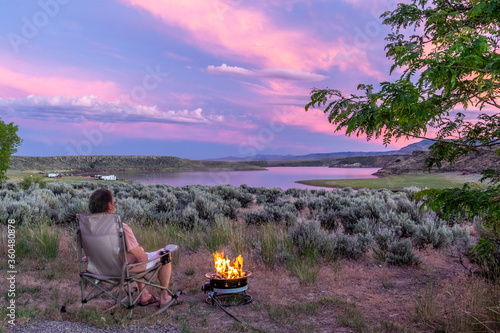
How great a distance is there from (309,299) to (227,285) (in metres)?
1.21

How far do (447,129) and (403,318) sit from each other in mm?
2391

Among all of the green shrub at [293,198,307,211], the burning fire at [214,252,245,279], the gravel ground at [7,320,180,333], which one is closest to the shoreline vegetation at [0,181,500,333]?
the gravel ground at [7,320,180,333]

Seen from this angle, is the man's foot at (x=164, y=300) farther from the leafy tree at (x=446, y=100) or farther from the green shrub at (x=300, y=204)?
the green shrub at (x=300, y=204)

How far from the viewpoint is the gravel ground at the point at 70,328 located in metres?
4.09

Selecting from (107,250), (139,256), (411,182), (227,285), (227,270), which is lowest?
(227,285)

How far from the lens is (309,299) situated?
17.2 feet

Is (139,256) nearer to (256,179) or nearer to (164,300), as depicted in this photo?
(164,300)

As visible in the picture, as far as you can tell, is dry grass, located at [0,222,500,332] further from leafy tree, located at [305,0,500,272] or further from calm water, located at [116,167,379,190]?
calm water, located at [116,167,379,190]

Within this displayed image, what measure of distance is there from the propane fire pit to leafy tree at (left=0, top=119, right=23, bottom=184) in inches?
942

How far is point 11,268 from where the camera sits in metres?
6.45

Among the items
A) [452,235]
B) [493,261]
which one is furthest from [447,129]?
[452,235]

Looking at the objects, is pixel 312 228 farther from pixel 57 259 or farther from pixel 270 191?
pixel 270 191

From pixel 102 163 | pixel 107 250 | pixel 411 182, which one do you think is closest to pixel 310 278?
pixel 107 250

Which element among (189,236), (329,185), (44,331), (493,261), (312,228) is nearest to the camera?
(44,331)
